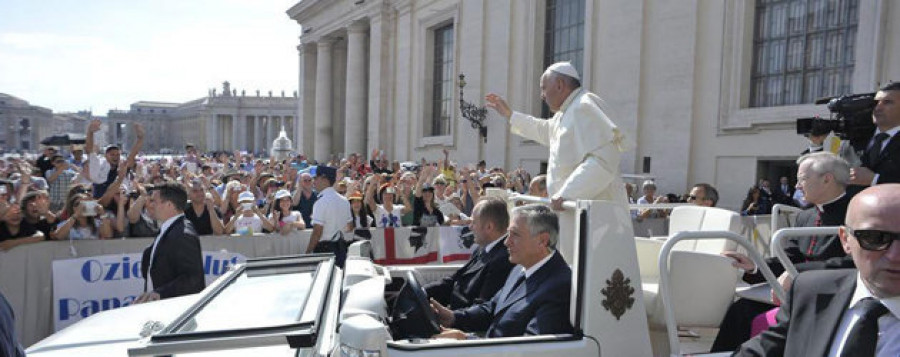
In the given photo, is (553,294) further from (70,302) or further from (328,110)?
(328,110)

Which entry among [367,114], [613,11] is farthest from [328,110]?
[613,11]

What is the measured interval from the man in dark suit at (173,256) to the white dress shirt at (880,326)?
418 cm

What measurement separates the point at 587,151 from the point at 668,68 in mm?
12242

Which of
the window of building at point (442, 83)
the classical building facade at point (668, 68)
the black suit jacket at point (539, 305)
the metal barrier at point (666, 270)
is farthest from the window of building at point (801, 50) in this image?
the window of building at point (442, 83)

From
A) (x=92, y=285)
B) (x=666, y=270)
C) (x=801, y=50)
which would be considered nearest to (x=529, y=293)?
(x=666, y=270)

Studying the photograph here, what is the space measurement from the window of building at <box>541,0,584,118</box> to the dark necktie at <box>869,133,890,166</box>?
14642mm

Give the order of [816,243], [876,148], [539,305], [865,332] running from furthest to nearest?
[876,148] < [816,243] < [539,305] < [865,332]

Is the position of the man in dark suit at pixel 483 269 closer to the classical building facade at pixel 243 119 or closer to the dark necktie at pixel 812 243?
the dark necktie at pixel 812 243

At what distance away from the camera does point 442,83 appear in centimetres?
2636

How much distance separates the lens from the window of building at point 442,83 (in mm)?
25672

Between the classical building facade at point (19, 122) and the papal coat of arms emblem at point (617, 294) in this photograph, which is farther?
the classical building facade at point (19, 122)

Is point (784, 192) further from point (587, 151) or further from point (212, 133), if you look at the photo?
point (212, 133)

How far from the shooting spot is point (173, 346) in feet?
6.24

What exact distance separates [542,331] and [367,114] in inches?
1168
